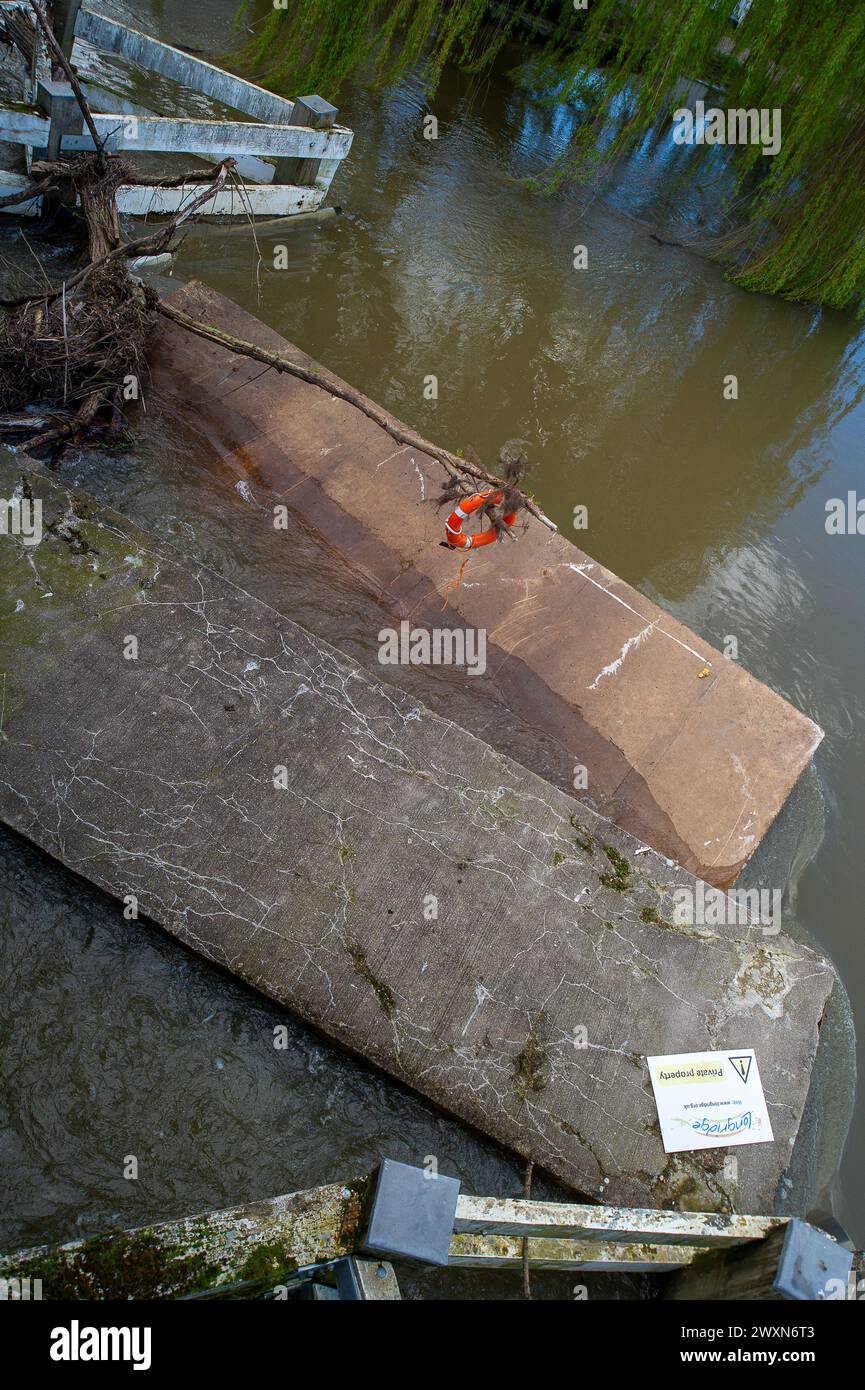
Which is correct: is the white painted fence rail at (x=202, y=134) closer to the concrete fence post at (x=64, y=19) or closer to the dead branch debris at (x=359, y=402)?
the concrete fence post at (x=64, y=19)

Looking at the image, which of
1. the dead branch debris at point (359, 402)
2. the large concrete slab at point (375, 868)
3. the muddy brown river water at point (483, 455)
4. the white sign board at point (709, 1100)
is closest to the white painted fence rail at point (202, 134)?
the muddy brown river water at point (483, 455)

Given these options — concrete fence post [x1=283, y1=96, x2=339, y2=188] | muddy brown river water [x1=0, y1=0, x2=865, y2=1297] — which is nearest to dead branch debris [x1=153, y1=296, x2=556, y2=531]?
muddy brown river water [x1=0, y1=0, x2=865, y2=1297]

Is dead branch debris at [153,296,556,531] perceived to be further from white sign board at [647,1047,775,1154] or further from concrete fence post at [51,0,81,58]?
white sign board at [647,1047,775,1154]

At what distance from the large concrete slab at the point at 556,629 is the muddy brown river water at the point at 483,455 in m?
0.38

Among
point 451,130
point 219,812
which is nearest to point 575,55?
point 451,130

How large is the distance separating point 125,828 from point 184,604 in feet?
4.98

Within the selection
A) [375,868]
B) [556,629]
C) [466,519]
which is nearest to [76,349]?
[466,519]

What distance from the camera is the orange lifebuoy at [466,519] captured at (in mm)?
5961

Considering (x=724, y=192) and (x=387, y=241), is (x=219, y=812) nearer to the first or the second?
(x=387, y=241)

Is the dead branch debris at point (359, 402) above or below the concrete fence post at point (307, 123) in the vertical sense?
below

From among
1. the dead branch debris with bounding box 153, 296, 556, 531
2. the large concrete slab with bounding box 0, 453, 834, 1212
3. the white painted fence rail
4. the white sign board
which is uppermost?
the white painted fence rail

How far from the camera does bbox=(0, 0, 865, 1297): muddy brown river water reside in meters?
4.23

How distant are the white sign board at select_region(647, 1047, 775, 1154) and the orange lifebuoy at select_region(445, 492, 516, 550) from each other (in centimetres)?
335
